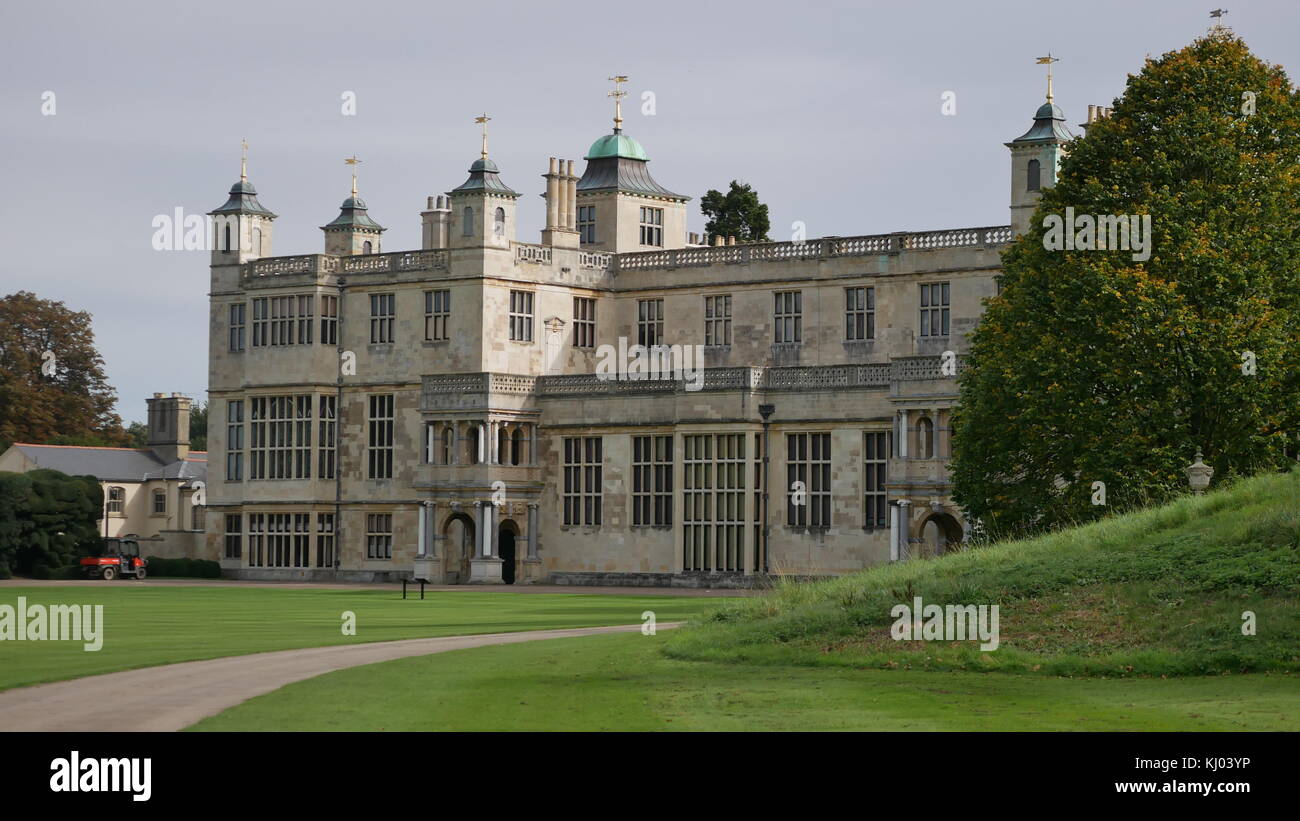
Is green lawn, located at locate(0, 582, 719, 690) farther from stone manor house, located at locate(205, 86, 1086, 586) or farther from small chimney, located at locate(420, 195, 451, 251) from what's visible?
small chimney, located at locate(420, 195, 451, 251)

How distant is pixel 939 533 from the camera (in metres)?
63.4

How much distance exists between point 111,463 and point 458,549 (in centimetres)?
2844

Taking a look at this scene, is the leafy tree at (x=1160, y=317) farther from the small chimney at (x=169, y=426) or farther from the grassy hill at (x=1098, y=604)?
the small chimney at (x=169, y=426)

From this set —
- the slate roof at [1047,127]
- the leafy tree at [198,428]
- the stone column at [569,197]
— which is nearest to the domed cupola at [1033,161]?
the slate roof at [1047,127]

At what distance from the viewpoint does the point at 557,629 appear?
38281 mm

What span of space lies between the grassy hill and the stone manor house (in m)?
26.8

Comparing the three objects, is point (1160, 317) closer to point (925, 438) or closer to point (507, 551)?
point (925, 438)

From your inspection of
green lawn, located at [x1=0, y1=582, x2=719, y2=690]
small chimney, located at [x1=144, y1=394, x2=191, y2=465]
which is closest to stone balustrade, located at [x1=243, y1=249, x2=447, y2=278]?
green lawn, located at [x1=0, y1=582, x2=719, y2=690]

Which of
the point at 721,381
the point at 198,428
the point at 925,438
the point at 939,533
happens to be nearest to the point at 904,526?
the point at 939,533

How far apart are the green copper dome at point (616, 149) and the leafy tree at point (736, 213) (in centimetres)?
1480

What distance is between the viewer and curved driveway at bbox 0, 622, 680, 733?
2147 centimetres

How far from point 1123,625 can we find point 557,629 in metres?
12.1
